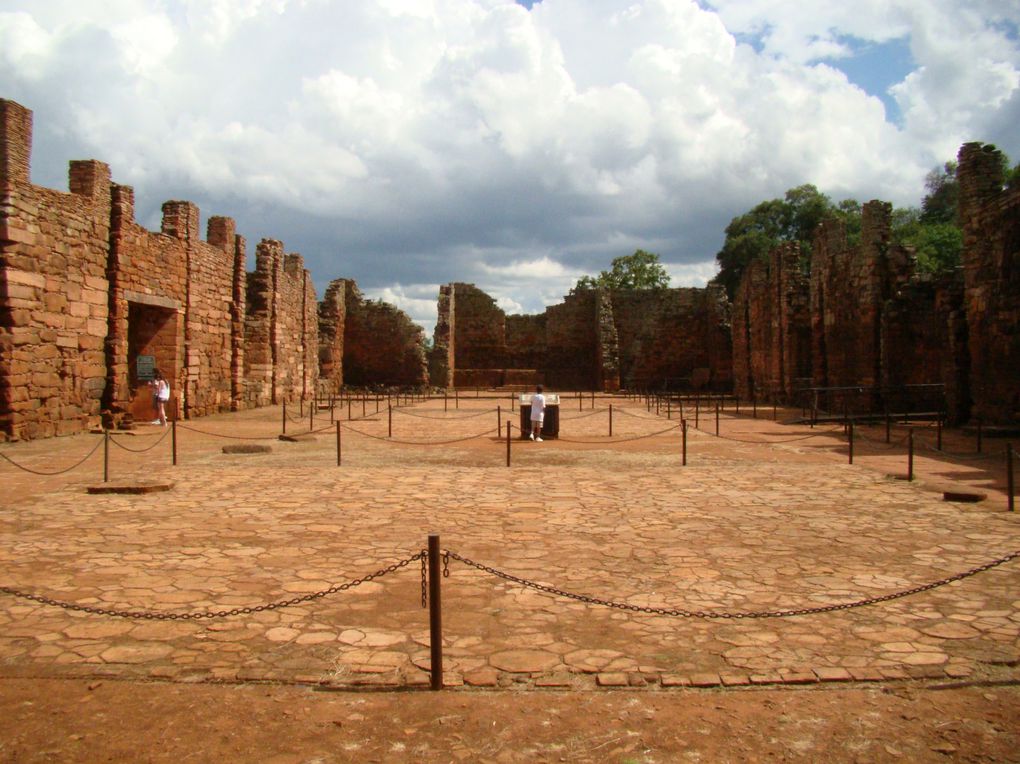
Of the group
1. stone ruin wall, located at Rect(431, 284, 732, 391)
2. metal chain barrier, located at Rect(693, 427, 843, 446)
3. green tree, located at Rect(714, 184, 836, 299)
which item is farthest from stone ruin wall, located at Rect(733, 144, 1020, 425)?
green tree, located at Rect(714, 184, 836, 299)

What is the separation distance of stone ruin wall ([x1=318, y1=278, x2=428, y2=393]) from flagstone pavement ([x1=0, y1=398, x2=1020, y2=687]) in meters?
24.4

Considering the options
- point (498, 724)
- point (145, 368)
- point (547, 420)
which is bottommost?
point (498, 724)

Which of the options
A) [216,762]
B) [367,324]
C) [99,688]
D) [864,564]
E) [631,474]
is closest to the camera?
[216,762]

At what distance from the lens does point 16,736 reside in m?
3.55

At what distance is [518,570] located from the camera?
20.3ft

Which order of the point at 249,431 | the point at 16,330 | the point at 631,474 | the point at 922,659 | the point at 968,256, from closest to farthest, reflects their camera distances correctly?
the point at 922,659 → the point at 631,474 → the point at 16,330 → the point at 968,256 → the point at 249,431

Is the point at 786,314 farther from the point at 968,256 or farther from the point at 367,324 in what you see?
the point at 367,324

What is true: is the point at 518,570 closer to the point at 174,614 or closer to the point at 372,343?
the point at 174,614

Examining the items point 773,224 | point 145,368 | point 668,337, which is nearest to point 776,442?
point 145,368

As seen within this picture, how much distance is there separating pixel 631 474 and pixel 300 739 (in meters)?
8.21

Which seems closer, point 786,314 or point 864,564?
point 864,564

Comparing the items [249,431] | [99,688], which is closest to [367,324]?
[249,431]

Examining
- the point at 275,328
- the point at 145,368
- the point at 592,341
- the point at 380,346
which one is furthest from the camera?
the point at 592,341

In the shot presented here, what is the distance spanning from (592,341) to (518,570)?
116 ft
